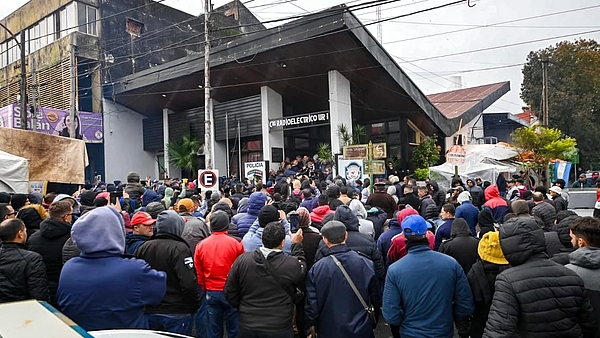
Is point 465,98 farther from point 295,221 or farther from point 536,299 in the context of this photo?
point 536,299

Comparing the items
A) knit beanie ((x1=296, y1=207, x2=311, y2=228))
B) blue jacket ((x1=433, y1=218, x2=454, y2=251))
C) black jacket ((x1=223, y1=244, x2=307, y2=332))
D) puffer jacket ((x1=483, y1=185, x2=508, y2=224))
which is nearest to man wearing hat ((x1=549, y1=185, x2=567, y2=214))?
puffer jacket ((x1=483, y1=185, x2=508, y2=224))

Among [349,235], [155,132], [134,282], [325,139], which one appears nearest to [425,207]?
[349,235]

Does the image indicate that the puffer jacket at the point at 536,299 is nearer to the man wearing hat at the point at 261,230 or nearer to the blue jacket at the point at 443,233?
the man wearing hat at the point at 261,230

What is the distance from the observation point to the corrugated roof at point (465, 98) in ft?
76.8

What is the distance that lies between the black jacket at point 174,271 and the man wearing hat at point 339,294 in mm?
1006

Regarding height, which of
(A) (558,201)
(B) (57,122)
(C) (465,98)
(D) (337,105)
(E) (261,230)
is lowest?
(A) (558,201)

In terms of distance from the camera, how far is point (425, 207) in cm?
747

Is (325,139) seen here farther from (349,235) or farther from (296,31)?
(349,235)

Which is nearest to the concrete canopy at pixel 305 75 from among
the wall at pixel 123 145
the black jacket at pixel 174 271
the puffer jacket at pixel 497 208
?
the wall at pixel 123 145

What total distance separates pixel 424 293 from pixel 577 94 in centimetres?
3171

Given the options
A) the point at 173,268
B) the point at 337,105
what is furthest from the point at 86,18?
the point at 173,268

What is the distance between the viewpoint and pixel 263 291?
11.2ft

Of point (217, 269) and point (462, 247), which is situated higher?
point (462, 247)

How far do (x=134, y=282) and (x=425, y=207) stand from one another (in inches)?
220
